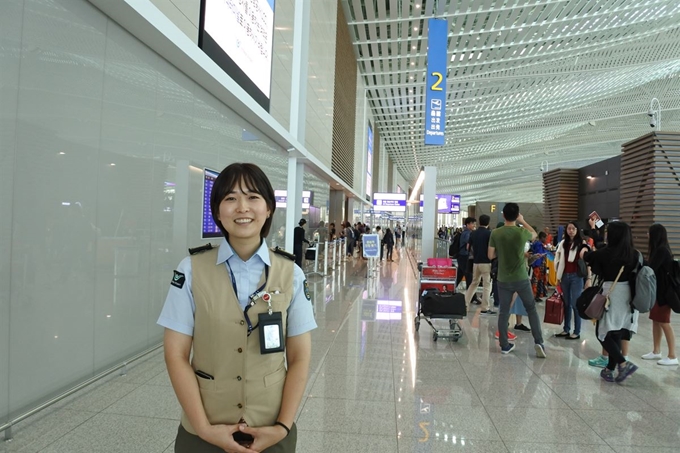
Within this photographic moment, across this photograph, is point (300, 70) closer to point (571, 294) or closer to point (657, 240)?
point (571, 294)

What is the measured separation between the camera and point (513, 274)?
4969 mm

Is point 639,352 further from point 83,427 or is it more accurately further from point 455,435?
point 83,427

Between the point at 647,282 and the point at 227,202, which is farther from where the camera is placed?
the point at 647,282

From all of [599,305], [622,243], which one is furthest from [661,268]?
[599,305]

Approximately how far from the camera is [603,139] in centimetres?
3928

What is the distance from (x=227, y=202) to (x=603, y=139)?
45544mm

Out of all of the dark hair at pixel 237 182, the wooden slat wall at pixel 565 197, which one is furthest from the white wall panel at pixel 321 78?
the dark hair at pixel 237 182

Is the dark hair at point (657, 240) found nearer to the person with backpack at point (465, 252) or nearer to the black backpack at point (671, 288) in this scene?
the black backpack at point (671, 288)

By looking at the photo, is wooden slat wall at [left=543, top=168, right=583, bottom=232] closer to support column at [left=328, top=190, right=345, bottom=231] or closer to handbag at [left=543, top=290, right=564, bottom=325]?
support column at [left=328, top=190, right=345, bottom=231]

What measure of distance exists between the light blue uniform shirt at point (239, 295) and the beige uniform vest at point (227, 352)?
0.08ft

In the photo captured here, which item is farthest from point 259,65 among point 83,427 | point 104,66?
point 83,427

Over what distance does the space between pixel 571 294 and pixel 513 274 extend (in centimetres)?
145

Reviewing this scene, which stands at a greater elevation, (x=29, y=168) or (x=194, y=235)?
(x=29, y=168)

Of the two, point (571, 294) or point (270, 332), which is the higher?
point (270, 332)
